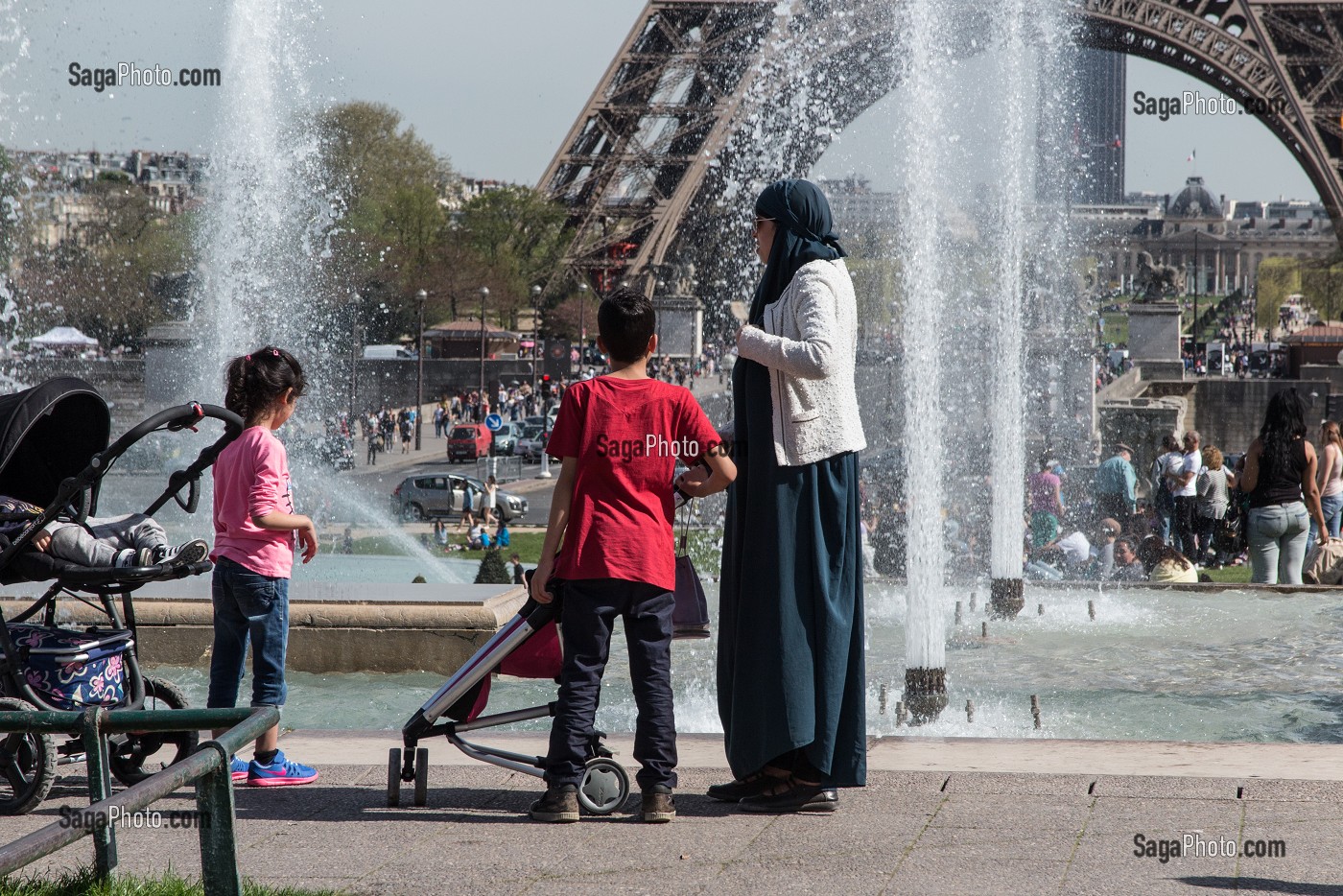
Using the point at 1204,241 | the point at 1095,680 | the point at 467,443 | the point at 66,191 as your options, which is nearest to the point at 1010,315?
the point at 1095,680

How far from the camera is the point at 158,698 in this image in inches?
A: 198

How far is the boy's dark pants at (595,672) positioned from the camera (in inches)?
162

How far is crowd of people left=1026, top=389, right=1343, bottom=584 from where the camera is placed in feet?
33.6

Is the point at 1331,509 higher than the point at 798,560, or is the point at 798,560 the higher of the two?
the point at 798,560

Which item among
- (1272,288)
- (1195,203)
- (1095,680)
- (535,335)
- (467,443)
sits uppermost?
(1195,203)

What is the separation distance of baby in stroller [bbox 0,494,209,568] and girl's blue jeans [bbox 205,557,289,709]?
126 mm

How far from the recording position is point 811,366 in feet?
13.8

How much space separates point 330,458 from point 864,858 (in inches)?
1226

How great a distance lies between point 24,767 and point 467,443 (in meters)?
33.5

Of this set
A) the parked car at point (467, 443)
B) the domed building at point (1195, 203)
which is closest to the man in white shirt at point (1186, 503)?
the parked car at point (467, 443)

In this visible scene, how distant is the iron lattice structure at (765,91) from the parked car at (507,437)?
910 cm

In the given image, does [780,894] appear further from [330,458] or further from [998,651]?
[330,458]

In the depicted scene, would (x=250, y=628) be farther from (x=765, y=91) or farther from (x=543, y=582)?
(x=765, y=91)

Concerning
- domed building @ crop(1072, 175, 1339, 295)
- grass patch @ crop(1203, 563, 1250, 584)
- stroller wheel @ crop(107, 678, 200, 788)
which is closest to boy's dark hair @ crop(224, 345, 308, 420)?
stroller wheel @ crop(107, 678, 200, 788)
